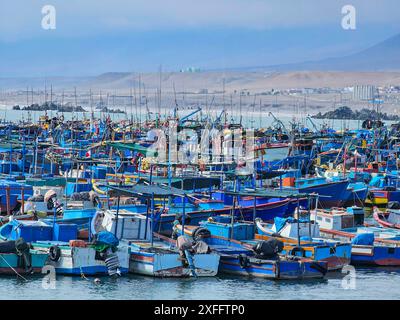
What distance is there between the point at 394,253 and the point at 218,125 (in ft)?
113

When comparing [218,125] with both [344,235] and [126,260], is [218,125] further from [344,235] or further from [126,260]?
[126,260]

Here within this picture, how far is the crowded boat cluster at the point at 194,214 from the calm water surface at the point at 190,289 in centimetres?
29

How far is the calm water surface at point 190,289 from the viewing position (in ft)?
80.3

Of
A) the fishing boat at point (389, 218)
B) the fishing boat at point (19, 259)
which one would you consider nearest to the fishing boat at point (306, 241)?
the fishing boat at point (389, 218)

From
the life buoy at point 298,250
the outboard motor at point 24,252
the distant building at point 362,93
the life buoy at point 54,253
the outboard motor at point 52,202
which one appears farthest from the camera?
the distant building at point 362,93

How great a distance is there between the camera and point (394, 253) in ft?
95.1

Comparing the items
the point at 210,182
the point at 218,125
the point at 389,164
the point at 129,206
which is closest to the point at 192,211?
the point at 129,206

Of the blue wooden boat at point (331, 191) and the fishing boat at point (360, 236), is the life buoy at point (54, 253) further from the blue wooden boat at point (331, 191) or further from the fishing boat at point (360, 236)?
the blue wooden boat at point (331, 191)

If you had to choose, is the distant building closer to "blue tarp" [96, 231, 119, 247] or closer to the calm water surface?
the calm water surface

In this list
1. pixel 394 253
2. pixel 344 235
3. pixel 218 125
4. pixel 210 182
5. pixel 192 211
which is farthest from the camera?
pixel 218 125

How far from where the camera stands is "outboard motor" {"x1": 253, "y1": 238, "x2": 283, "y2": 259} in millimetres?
26473

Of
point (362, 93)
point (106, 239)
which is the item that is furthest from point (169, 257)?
point (362, 93)

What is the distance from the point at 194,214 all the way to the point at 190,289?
724 cm

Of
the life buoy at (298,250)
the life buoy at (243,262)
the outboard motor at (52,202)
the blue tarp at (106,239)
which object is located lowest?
the life buoy at (243,262)
